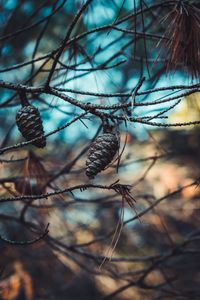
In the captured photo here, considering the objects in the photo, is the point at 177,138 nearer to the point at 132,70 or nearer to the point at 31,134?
the point at 132,70

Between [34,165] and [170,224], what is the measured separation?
272 centimetres

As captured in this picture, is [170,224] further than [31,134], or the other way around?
[170,224]

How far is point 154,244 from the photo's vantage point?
165 inches

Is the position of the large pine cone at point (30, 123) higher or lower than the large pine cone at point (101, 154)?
higher

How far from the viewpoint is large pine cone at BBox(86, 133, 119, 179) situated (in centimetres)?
115

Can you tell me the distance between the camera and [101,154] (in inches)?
45.4

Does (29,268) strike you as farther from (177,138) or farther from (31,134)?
(31,134)

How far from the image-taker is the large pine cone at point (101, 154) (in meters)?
1.15

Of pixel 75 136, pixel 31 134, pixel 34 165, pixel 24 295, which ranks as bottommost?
pixel 24 295

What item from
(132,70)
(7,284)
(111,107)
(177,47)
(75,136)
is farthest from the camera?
(75,136)

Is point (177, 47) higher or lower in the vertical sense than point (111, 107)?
higher

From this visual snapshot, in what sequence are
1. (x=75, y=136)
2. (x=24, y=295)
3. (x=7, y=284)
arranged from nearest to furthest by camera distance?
(x=7, y=284), (x=24, y=295), (x=75, y=136)

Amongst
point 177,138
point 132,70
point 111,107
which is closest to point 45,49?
point 132,70

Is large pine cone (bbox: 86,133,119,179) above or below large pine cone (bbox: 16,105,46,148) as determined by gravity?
below
